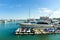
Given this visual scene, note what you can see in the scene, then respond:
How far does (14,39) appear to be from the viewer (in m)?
5.21

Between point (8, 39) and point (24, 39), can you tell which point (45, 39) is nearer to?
point (24, 39)

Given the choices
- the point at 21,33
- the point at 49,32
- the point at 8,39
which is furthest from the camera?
the point at 49,32

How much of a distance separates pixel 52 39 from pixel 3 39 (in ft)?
7.11

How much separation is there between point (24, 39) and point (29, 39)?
0.22 m

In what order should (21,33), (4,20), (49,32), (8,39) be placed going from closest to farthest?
(8,39) → (21,33) → (49,32) → (4,20)

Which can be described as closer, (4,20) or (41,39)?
(41,39)

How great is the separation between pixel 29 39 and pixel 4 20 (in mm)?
16385

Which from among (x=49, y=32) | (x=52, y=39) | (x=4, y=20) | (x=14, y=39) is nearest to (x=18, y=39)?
(x=14, y=39)

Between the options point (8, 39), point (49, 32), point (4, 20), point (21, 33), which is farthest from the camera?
point (4, 20)

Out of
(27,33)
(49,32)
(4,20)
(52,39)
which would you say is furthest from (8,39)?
(4,20)

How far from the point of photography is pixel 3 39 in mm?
5207

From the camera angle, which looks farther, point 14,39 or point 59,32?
point 59,32

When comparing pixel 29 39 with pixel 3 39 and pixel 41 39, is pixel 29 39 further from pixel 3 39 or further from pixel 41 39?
pixel 3 39

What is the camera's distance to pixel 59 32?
7039 mm
